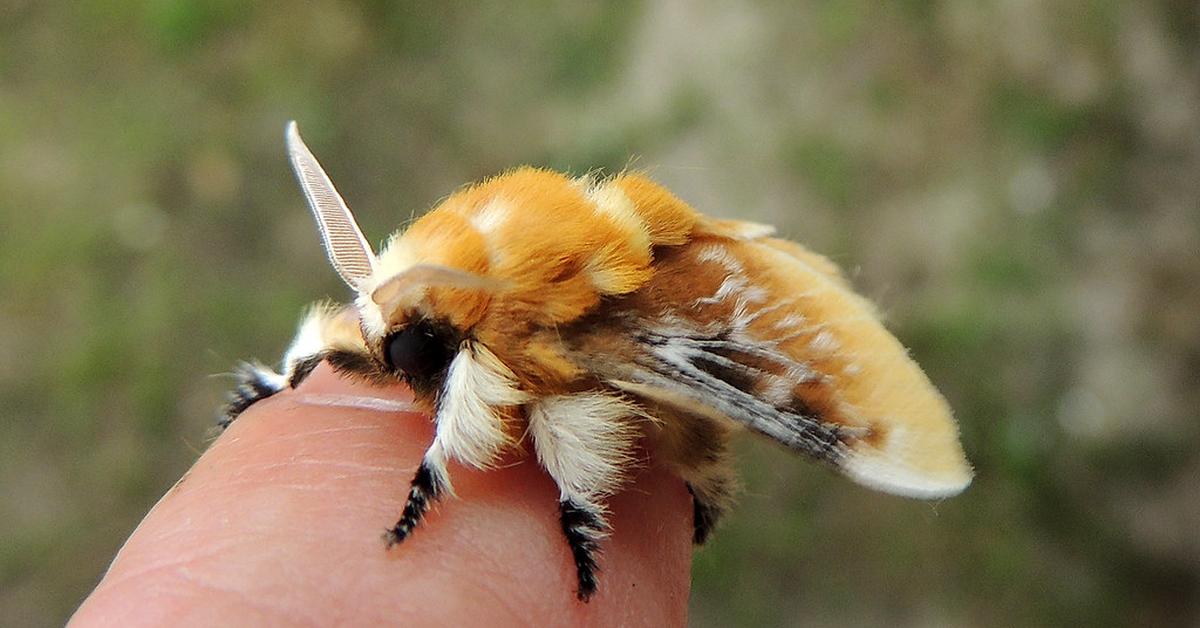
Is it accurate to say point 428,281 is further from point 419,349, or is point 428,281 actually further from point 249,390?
point 249,390

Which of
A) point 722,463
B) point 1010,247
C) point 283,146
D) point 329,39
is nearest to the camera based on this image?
point 722,463

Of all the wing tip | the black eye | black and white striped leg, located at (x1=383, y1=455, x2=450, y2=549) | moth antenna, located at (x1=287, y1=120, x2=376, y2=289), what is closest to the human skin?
black and white striped leg, located at (x1=383, y1=455, x2=450, y2=549)

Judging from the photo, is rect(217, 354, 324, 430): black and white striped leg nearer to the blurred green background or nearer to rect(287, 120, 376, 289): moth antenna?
rect(287, 120, 376, 289): moth antenna

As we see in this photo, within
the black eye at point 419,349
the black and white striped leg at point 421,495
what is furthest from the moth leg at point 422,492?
the black eye at point 419,349

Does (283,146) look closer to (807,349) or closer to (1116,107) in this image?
(807,349)

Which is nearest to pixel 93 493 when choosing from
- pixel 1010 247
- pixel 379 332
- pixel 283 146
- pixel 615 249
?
pixel 283 146

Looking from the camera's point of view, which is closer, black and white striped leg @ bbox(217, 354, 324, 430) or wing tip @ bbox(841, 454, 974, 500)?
wing tip @ bbox(841, 454, 974, 500)
